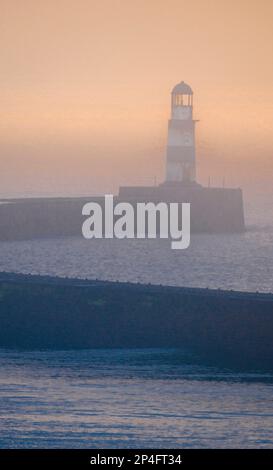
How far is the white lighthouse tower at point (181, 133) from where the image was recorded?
93000 mm

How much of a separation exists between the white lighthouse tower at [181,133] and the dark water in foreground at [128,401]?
50862 mm

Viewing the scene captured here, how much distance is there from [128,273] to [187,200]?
31.3 metres

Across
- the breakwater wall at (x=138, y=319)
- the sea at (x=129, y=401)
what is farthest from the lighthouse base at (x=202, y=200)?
the sea at (x=129, y=401)

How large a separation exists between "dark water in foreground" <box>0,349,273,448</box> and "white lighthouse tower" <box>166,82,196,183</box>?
50.9m

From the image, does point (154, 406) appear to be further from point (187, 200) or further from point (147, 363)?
point (187, 200)

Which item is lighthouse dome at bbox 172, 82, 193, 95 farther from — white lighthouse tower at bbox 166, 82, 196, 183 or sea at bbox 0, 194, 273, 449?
sea at bbox 0, 194, 273, 449

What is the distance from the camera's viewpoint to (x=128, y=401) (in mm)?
36000

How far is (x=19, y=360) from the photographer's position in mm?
41688

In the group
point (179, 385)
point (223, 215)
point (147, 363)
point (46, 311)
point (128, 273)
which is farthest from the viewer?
point (223, 215)

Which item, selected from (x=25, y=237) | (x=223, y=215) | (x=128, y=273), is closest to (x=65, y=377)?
(x=128, y=273)

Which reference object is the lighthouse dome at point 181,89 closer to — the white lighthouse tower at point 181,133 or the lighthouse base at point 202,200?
the white lighthouse tower at point 181,133

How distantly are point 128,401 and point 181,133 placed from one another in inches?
2345

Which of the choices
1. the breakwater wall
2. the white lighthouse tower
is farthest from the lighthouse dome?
the breakwater wall

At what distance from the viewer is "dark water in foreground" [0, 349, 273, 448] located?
32.2 m
